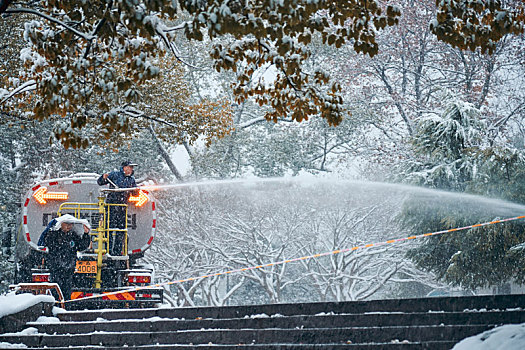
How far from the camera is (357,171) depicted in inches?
1050

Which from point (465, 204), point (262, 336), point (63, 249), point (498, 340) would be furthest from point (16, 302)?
point (465, 204)

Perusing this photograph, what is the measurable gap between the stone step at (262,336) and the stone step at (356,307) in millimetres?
774

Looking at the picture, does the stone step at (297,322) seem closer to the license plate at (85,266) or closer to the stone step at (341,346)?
the stone step at (341,346)

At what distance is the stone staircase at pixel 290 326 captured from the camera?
6.14m

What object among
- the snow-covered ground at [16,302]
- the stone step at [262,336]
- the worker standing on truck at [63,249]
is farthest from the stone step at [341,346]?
the worker standing on truck at [63,249]

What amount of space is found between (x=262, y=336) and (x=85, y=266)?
5.81m

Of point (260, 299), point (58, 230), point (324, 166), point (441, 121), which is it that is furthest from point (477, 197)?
point (260, 299)

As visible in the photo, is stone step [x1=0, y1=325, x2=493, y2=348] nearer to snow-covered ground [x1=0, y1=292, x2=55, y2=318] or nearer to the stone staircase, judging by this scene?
the stone staircase

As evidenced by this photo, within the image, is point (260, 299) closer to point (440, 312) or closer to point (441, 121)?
point (441, 121)

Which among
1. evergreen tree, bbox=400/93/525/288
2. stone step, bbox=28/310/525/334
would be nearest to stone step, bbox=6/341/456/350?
stone step, bbox=28/310/525/334

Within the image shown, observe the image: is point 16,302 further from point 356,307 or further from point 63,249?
point 356,307

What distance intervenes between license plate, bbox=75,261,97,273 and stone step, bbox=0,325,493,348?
13.5ft

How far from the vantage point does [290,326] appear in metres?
7.23

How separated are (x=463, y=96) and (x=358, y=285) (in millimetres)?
7432
